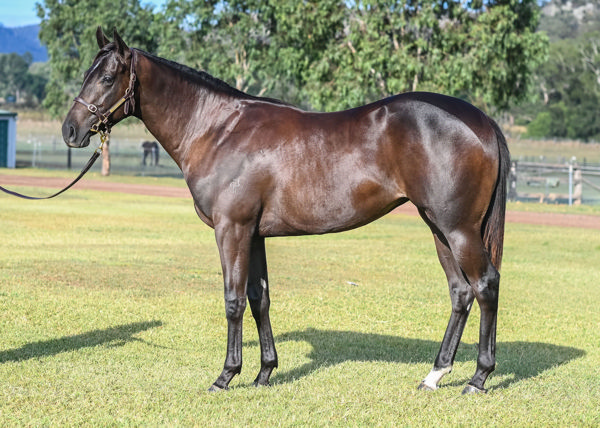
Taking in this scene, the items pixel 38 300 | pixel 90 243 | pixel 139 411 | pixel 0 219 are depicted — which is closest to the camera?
pixel 139 411

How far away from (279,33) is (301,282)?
27803 mm

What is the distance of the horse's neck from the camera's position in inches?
263

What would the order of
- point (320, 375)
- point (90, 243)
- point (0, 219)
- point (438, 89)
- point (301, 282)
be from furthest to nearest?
point (438, 89) → point (0, 219) → point (90, 243) → point (301, 282) → point (320, 375)

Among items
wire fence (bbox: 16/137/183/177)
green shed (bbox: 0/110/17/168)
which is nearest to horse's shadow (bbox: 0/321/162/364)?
wire fence (bbox: 16/137/183/177)

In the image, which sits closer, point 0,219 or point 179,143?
point 179,143

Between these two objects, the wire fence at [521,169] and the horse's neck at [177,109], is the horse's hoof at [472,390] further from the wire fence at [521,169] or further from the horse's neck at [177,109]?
the wire fence at [521,169]

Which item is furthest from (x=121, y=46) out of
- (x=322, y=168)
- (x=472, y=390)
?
(x=472, y=390)

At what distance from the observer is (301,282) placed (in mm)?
12469

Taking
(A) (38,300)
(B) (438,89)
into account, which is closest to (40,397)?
(A) (38,300)

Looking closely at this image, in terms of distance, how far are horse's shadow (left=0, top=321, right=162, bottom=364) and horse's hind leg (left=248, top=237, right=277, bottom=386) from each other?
194cm

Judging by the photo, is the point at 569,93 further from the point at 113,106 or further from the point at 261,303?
the point at 113,106

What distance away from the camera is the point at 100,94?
646 centimetres

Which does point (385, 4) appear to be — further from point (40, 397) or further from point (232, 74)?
point (40, 397)

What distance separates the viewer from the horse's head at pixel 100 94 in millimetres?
6441
